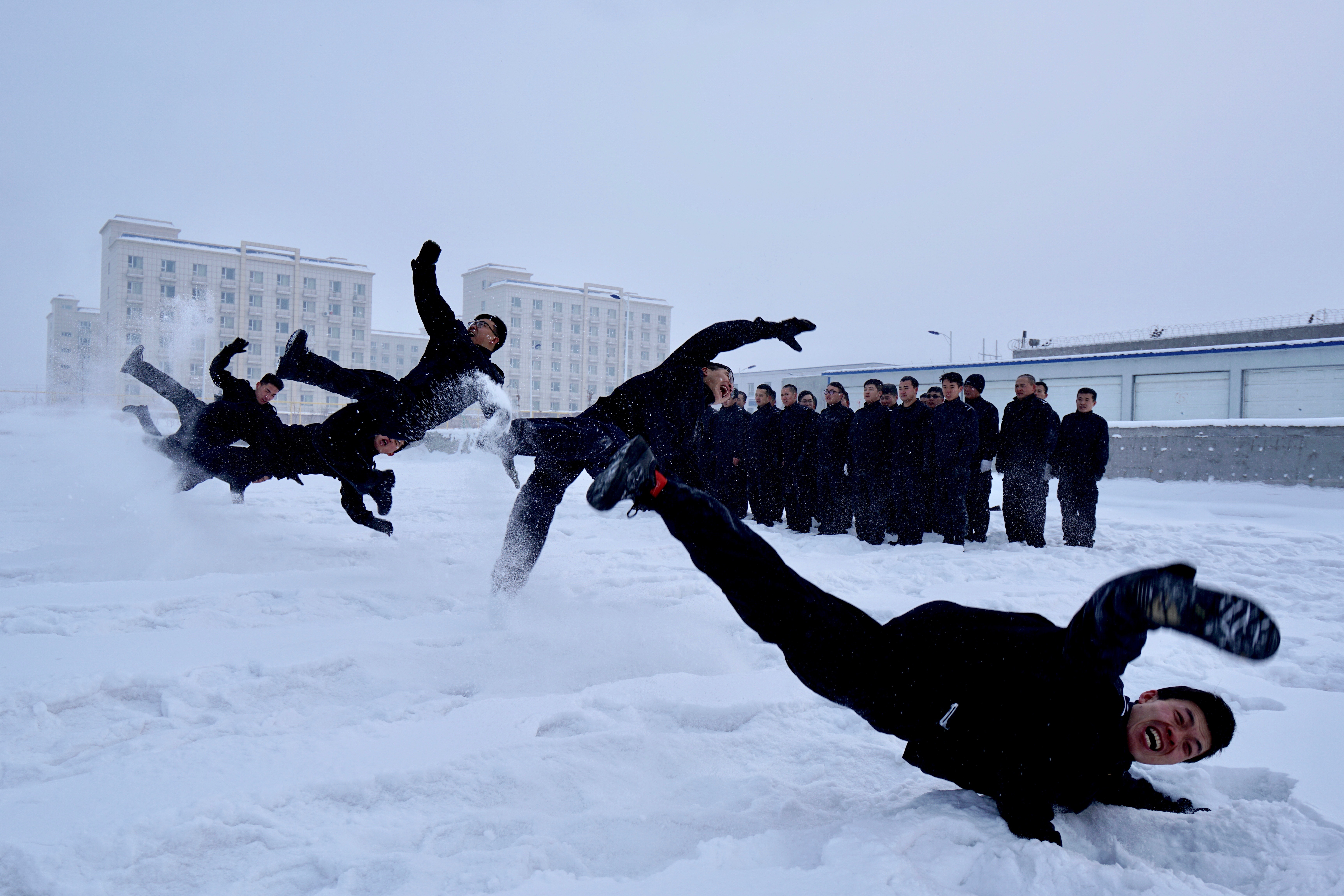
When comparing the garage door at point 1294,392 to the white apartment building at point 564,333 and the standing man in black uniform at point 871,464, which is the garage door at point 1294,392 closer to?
the standing man in black uniform at point 871,464

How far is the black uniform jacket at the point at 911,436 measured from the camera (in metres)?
8.41

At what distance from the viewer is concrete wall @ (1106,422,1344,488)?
12.2 meters

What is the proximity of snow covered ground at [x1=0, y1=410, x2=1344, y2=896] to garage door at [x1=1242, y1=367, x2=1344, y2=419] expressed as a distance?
540 inches

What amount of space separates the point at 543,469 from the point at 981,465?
5.90m

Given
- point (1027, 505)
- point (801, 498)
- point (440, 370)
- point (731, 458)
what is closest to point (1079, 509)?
point (1027, 505)

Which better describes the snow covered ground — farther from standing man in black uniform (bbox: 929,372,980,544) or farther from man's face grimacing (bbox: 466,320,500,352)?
standing man in black uniform (bbox: 929,372,980,544)

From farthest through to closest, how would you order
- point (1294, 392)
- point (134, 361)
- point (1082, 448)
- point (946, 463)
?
1. point (1294, 392)
2. point (1082, 448)
3. point (946, 463)
4. point (134, 361)

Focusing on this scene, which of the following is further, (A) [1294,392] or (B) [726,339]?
(A) [1294,392]

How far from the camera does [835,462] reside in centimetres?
912

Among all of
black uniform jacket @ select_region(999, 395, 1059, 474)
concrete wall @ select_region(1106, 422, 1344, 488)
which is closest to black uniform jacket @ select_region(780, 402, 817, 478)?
black uniform jacket @ select_region(999, 395, 1059, 474)

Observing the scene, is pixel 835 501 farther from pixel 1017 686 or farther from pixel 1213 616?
pixel 1213 616

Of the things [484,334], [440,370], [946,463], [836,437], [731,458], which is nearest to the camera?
[440,370]

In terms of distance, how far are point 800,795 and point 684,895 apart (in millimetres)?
657

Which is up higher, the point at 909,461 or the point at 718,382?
the point at 718,382
